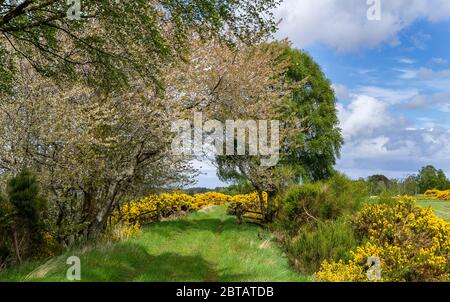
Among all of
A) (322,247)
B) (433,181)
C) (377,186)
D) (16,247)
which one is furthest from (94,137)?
(433,181)

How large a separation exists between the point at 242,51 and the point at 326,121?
1225 centimetres

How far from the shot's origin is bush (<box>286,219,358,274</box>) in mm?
11531

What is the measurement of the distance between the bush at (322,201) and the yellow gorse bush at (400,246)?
3.12 meters

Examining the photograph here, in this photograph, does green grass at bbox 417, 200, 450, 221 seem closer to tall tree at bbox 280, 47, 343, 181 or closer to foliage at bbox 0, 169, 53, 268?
tall tree at bbox 280, 47, 343, 181

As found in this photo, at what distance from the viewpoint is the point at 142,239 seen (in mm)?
17219

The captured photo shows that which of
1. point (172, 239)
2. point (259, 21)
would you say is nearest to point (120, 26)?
point (259, 21)

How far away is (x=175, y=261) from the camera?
1409cm

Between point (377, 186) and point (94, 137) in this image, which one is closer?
point (94, 137)

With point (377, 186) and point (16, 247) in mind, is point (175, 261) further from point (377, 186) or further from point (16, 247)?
point (377, 186)

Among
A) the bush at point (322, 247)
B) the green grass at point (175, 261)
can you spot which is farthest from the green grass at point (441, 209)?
the green grass at point (175, 261)

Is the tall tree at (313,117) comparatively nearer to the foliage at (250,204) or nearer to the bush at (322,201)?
the foliage at (250,204)

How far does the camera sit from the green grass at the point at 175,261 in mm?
10867

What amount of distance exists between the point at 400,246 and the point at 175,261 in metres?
6.88

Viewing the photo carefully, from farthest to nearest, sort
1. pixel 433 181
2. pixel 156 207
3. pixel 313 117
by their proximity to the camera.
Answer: pixel 433 181
pixel 313 117
pixel 156 207
